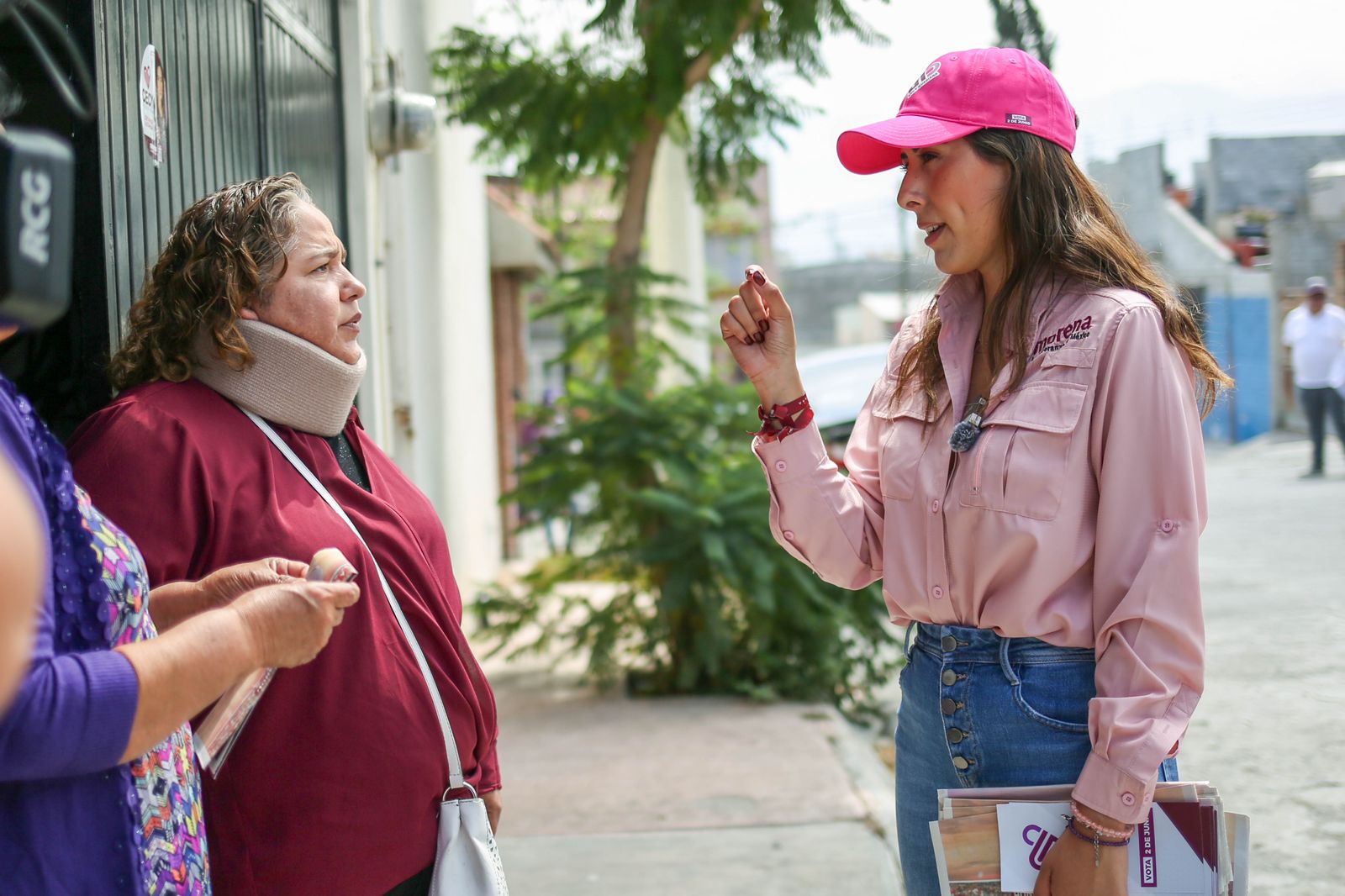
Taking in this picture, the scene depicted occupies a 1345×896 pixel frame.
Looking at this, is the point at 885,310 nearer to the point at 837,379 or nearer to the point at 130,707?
the point at 837,379

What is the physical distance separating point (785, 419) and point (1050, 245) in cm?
57

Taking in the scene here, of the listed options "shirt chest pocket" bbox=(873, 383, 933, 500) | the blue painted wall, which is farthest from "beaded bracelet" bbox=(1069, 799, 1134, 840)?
the blue painted wall

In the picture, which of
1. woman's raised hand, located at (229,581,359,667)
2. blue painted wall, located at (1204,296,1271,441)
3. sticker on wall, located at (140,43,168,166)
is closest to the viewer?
woman's raised hand, located at (229,581,359,667)

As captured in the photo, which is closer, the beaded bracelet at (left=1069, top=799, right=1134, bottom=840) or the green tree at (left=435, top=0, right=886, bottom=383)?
the beaded bracelet at (left=1069, top=799, right=1134, bottom=840)

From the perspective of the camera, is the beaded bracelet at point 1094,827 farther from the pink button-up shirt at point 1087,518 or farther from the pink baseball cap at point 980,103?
the pink baseball cap at point 980,103

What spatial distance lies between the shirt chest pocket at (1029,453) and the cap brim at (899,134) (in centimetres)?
44

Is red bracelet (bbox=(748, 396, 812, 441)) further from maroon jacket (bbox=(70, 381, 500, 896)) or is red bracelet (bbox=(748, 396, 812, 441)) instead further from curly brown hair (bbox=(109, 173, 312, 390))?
curly brown hair (bbox=(109, 173, 312, 390))

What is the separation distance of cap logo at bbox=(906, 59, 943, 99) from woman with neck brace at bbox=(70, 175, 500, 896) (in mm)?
1069

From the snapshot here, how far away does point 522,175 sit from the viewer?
22.9 feet

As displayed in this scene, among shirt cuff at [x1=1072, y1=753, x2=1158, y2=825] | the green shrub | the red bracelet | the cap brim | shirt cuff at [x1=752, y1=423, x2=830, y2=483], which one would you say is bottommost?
the green shrub

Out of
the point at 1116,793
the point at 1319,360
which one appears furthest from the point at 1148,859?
the point at 1319,360

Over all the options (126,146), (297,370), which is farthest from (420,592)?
(126,146)

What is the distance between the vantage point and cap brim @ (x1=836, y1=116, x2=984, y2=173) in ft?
6.74

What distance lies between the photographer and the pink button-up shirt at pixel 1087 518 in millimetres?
1809
